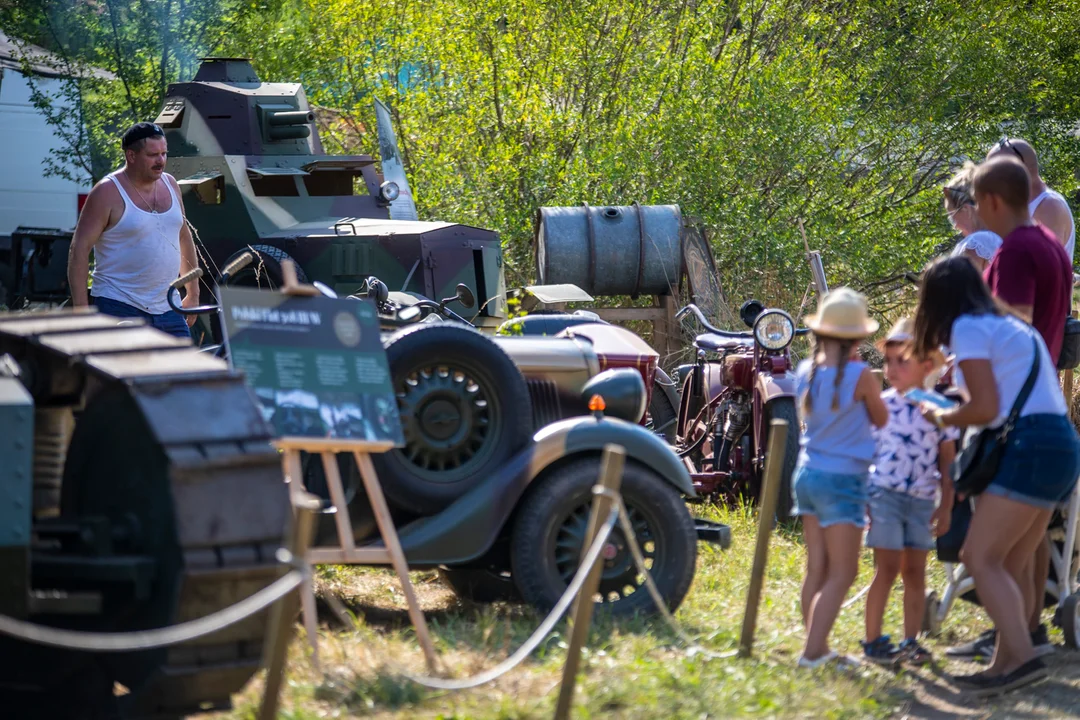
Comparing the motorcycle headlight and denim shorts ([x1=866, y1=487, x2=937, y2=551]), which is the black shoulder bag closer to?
denim shorts ([x1=866, y1=487, x2=937, y2=551])

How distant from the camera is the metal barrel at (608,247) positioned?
12.1m

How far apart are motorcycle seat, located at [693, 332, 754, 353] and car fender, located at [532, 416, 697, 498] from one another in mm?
2661

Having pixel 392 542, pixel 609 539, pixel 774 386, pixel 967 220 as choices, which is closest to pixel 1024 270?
pixel 967 220

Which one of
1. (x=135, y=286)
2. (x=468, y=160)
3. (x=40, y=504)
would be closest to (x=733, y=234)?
(x=468, y=160)

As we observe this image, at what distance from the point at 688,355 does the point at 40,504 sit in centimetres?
874

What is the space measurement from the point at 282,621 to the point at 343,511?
49.3 inches

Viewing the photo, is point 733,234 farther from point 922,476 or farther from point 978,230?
point 922,476

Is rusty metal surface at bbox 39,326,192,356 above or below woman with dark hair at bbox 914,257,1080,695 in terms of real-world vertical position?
above

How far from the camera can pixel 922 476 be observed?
5.12 m

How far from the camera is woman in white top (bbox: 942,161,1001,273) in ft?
20.4

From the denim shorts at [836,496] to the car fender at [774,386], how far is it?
2540 mm

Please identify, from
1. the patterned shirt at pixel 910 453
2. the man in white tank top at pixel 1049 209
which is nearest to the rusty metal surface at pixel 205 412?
the patterned shirt at pixel 910 453

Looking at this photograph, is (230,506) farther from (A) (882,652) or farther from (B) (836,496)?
(A) (882,652)

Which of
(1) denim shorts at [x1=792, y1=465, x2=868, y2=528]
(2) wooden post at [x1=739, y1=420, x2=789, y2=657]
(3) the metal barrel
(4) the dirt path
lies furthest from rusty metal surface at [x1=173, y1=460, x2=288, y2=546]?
(3) the metal barrel
